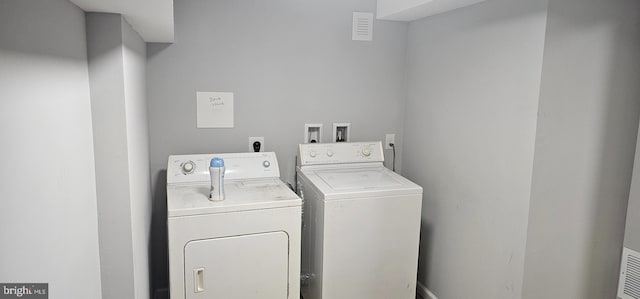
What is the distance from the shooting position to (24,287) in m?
0.88

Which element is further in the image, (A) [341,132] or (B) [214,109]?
(A) [341,132]

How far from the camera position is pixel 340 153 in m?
2.61

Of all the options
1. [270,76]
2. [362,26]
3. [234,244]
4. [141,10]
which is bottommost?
[234,244]

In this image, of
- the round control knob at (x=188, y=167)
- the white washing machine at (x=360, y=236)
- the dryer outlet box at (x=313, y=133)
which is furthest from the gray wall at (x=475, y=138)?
the round control knob at (x=188, y=167)

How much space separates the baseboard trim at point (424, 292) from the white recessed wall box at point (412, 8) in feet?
5.93

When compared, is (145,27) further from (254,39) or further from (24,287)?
(24,287)

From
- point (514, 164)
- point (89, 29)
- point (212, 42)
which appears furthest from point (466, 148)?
point (89, 29)

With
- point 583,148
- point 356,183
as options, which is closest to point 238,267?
point 356,183

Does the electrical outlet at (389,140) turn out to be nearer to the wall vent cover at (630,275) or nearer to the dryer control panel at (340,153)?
the dryer control panel at (340,153)

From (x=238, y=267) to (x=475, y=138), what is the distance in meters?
1.43

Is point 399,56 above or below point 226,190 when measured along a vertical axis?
above

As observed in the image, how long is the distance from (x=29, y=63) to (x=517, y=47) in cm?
186

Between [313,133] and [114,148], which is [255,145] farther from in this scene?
[114,148]

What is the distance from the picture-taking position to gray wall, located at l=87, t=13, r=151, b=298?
50.5 inches
